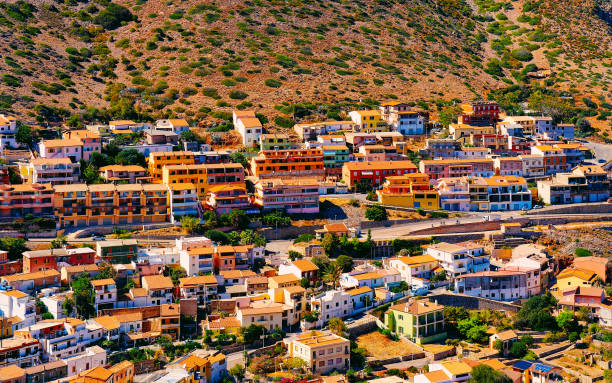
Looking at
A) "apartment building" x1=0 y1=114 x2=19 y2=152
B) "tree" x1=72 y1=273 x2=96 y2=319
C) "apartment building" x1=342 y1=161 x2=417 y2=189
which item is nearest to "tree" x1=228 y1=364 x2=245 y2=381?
"tree" x1=72 y1=273 x2=96 y2=319

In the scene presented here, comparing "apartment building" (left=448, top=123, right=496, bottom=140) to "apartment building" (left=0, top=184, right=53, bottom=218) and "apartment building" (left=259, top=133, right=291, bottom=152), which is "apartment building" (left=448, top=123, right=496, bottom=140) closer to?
"apartment building" (left=259, top=133, right=291, bottom=152)

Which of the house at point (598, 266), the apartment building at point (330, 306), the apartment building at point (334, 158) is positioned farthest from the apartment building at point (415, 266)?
the apartment building at point (334, 158)

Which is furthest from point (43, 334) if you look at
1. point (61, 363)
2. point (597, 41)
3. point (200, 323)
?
point (597, 41)

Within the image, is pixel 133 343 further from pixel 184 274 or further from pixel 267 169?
pixel 267 169

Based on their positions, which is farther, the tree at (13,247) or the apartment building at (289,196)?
the apartment building at (289,196)

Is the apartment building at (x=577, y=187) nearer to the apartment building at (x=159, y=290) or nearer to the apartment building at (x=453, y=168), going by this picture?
the apartment building at (x=453, y=168)
